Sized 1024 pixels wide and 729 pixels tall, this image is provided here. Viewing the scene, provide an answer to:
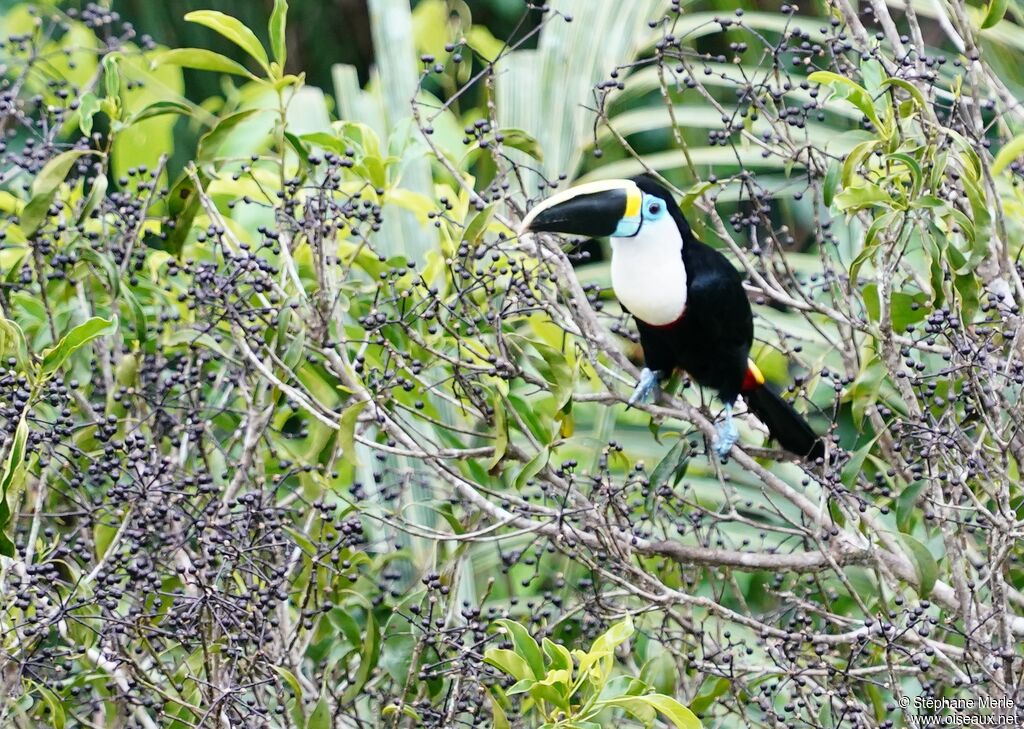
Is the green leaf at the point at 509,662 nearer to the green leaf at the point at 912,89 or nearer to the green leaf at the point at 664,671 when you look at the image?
the green leaf at the point at 664,671

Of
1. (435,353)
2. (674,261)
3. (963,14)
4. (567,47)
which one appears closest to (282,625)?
(435,353)

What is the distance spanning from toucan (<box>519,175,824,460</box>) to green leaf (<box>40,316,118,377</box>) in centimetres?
87

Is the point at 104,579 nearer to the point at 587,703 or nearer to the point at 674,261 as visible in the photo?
the point at 587,703

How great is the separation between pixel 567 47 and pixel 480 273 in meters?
1.23

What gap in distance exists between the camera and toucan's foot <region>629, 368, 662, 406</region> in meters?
2.06

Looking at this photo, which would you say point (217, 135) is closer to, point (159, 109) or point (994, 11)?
point (159, 109)

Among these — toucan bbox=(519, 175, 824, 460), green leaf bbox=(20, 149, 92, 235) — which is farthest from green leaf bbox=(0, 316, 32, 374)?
toucan bbox=(519, 175, 824, 460)

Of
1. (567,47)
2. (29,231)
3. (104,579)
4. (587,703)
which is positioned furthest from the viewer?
(567,47)

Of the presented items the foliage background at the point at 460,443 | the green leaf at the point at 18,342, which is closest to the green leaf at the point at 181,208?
the foliage background at the point at 460,443

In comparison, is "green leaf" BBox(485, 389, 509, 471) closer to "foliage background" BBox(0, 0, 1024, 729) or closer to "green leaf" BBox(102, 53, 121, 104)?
Answer: "foliage background" BBox(0, 0, 1024, 729)

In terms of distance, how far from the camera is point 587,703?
1.48 metres

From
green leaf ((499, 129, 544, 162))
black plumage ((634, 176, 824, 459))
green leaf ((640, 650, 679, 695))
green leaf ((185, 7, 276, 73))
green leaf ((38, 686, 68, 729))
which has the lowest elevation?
green leaf ((640, 650, 679, 695))

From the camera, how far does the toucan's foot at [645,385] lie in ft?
6.75

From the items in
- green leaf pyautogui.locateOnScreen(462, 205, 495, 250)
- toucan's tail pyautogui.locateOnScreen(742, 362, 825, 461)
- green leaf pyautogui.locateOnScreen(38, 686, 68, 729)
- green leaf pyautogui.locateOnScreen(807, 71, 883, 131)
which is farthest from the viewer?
toucan's tail pyautogui.locateOnScreen(742, 362, 825, 461)
